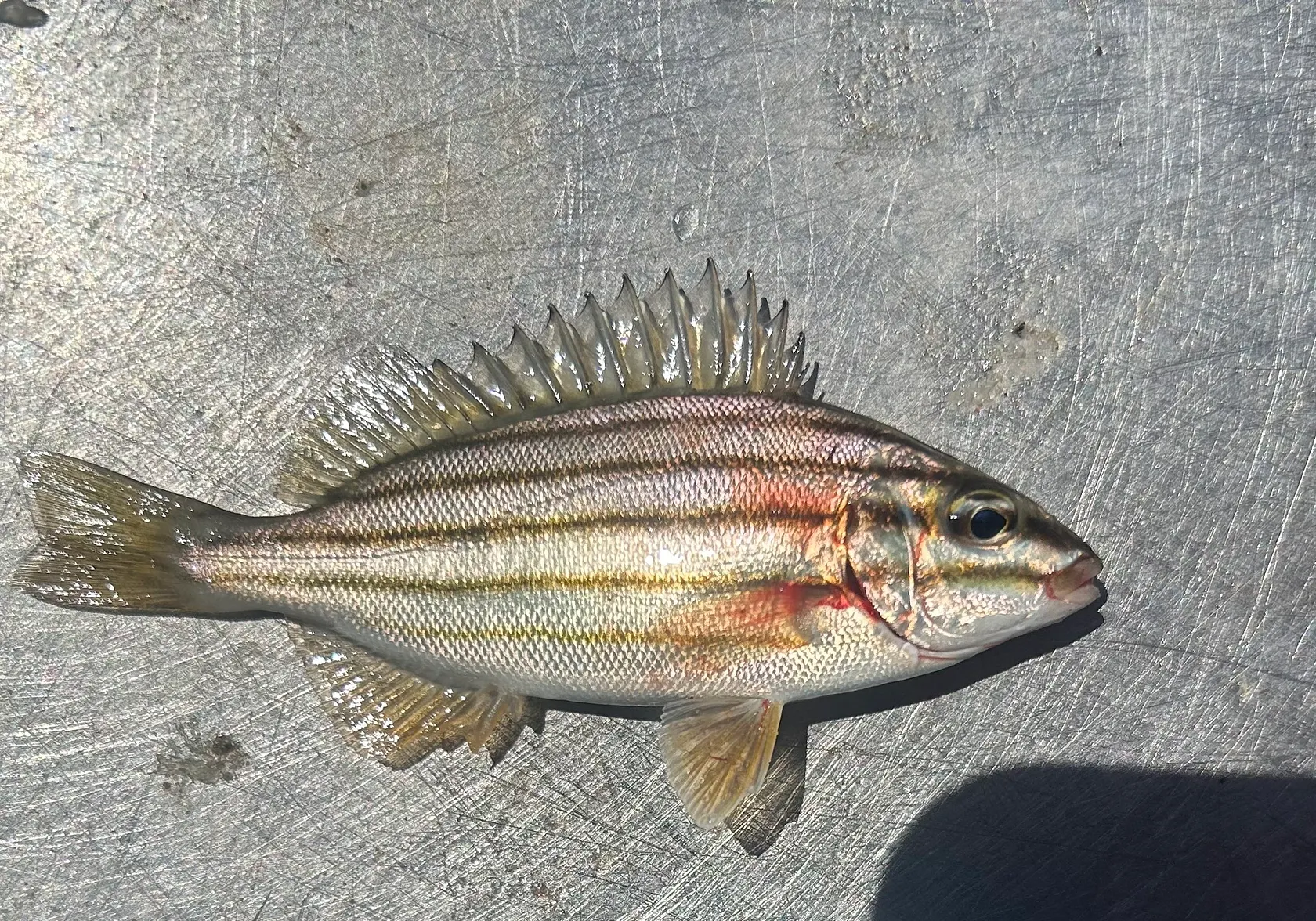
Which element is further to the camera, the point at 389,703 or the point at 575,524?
the point at 389,703

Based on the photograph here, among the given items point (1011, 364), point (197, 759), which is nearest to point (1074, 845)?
point (1011, 364)

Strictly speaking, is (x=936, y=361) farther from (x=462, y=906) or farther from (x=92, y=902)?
(x=92, y=902)

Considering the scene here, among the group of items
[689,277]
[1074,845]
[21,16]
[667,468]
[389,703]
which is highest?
[21,16]

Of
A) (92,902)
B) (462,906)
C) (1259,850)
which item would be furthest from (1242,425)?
(92,902)

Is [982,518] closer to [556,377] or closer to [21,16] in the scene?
[556,377]

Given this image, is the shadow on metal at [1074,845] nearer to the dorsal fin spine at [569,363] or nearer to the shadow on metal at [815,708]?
the shadow on metal at [815,708]
